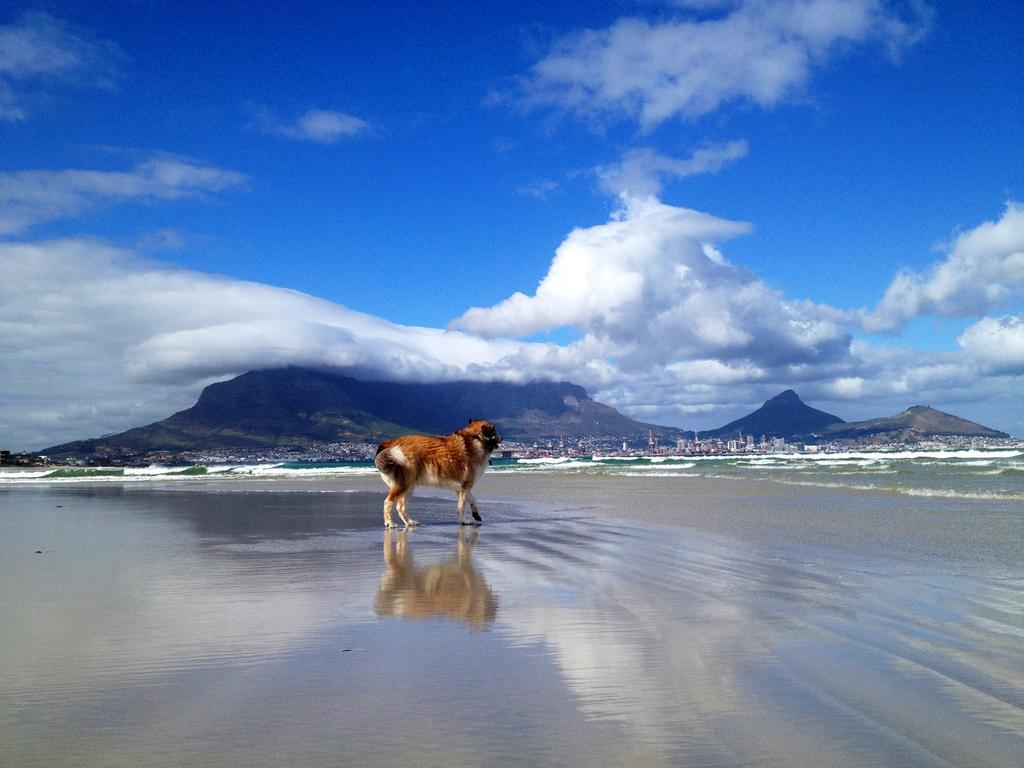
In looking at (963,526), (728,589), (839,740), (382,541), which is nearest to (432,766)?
(839,740)

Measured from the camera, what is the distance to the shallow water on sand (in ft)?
9.79

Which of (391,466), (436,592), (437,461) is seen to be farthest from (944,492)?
(436,592)

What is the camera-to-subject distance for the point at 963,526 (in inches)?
466

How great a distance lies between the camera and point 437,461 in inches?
538

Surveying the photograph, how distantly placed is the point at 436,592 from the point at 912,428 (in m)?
147

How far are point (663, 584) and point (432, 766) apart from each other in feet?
14.8

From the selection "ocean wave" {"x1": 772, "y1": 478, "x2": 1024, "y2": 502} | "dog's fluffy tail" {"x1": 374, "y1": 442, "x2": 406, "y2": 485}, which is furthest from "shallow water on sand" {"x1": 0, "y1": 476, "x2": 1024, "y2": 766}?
"ocean wave" {"x1": 772, "y1": 478, "x2": 1024, "y2": 502}

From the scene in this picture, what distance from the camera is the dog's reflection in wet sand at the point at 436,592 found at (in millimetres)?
5637

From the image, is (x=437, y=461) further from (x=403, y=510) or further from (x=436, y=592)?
(x=436, y=592)

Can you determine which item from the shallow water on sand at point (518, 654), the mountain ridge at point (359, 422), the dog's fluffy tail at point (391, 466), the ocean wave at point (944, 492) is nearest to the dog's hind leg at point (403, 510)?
the dog's fluffy tail at point (391, 466)

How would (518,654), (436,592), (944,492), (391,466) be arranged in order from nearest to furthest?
(518,654) → (436,592) → (391,466) → (944,492)

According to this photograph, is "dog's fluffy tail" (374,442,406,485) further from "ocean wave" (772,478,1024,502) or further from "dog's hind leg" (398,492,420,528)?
"ocean wave" (772,478,1024,502)

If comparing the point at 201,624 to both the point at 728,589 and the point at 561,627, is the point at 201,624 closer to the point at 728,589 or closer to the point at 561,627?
the point at 561,627

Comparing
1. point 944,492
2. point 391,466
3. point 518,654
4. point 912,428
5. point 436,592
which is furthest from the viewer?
point 912,428
